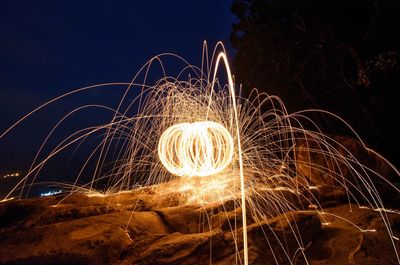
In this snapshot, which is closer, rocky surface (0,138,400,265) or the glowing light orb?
rocky surface (0,138,400,265)

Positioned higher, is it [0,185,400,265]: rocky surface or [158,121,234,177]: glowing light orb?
[158,121,234,177]: glowing light orb

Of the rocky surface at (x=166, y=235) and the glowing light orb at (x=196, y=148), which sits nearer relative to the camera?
the rocky surface at (x=166, y=235)

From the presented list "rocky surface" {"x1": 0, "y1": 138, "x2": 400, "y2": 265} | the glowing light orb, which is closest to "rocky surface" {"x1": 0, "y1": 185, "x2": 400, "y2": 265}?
"rocky surface" {"x1": 0, "y1": 138, "x2": 400, "y2": 265}

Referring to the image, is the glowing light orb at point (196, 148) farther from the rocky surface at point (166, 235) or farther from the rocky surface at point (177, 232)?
the rocky surface at point (166, 235)

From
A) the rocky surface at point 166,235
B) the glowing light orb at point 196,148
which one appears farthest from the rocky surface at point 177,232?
the glowing light orb at point 196,148

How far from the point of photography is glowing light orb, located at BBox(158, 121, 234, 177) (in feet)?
21.5

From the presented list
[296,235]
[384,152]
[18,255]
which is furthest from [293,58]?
[18,255]

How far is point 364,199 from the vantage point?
8391 millimetres

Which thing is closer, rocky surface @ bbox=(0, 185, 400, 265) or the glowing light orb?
rocky surface @ bbox=(0, 185, 400, 265)

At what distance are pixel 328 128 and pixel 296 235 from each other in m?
10.0

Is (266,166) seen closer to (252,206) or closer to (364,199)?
(364,199)

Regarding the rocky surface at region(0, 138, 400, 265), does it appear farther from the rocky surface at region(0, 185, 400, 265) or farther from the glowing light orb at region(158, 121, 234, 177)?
the glowing light orb at region(158, 121, 234, 177)

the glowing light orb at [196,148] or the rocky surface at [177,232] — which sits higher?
the glowing light orb at [196,148]

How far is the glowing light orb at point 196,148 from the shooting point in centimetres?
655
